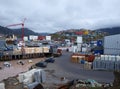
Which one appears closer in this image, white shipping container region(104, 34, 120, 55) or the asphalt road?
the asphalt road

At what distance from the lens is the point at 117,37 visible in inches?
1683

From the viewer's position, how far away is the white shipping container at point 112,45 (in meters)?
42.2

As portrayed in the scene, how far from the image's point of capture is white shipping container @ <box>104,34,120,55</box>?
42.2 meters

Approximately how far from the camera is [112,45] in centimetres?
4381

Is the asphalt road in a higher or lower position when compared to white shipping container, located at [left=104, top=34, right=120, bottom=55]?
lower

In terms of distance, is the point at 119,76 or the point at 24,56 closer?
the point at 119,76

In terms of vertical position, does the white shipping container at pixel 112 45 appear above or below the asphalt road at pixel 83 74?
above

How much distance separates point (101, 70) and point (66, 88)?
12094mm

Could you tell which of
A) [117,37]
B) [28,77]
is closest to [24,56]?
[117,37]

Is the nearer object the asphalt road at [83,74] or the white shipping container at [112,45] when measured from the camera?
the asphalt road at [83,74]

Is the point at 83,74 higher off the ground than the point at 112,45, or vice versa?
the point at 112,45

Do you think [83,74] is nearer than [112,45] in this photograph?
Yes

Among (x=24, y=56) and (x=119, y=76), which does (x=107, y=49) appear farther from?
(x=119, y=76)

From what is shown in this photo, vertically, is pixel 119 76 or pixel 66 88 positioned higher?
pixel 119 76
